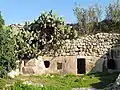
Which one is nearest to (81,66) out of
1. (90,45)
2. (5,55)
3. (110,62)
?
(90,45)

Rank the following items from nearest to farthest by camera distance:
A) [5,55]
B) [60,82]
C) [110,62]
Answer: [5,55] < [60,82] < [110,62]

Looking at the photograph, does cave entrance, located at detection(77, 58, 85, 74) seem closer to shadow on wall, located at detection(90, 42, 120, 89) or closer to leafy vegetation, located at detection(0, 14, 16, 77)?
shadow on wall, located at detection(90, 42, 120, 89)

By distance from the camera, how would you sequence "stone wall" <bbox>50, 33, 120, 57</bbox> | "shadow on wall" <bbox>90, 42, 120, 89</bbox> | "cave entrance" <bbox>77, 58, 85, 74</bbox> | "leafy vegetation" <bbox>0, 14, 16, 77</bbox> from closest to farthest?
"leafy vegetation" <bbox>0, 14, 16, 77</bbox> → "shadow on wall" <bbox>90, 42, 120, 89</bbox> → "stone wall" <bbox>50, 33, 120, 57</bbox> → "cave entrance" <bbox>77, 58, 85, 74</bbox>

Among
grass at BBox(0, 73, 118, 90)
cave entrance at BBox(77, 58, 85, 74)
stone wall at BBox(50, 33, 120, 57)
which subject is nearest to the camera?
grass at BBox(0, 73, 118, 90)

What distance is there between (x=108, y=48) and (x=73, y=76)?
405cm

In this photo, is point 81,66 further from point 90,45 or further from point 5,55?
point 5,55

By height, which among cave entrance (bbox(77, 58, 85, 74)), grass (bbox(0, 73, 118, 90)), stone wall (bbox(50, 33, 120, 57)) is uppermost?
stone wall (bbox(50, 33, 120, 57))

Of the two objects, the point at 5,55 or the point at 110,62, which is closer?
the point at 5,55

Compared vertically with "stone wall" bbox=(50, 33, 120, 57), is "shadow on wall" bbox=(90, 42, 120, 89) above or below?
below

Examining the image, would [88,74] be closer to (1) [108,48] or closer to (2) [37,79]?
(1) [108,48]

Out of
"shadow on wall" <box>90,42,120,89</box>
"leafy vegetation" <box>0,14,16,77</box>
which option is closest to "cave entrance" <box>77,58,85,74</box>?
"shadow on wall" <box>90,42,120,89</box>

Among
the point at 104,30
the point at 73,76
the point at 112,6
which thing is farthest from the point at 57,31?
the point at 112,6

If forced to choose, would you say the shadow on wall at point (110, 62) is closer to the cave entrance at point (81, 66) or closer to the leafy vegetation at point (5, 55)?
the cave entrance at point (81, 66)

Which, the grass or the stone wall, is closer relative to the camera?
the grass
